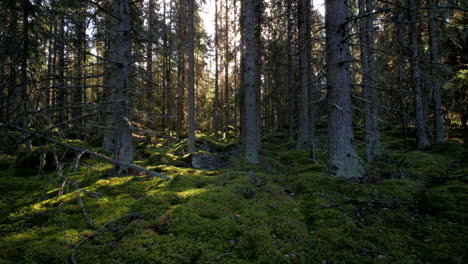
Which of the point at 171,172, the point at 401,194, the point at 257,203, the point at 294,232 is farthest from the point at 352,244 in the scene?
the point at 171,172

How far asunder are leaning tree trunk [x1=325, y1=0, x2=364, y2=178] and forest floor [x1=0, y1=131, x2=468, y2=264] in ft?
1.86

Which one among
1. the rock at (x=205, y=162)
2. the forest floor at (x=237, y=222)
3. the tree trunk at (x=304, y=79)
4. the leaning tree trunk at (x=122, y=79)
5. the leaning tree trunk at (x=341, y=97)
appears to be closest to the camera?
the forest floor at (x=237, y=222)

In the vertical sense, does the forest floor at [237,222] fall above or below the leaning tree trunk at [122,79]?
below

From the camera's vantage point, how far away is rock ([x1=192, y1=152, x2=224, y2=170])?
874 centimetres

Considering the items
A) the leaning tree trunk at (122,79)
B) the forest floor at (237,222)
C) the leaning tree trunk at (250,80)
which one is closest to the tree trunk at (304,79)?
the leaning tree trunk at (250,80)

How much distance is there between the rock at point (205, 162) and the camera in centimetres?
874

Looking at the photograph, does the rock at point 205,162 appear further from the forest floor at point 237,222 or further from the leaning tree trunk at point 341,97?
the leaning tree trunk at point 341,97

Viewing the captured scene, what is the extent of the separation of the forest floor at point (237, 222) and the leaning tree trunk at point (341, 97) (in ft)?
1.86

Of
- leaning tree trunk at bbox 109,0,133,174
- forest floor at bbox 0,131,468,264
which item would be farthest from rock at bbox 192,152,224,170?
forest floor at bbox 0,131,468,264

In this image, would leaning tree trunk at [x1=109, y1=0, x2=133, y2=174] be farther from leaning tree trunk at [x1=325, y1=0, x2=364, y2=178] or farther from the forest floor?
leaning tree trunk at [x1=325, y1=0, x2=364, y2=178]

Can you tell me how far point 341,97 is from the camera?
5.39m

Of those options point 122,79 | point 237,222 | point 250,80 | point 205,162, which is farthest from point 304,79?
point 237,222

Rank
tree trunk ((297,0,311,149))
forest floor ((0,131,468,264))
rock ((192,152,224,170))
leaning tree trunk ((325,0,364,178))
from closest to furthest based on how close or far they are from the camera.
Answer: forest floor ((0,131,468,264)) → leaning tree trunk ((325,0,364,178)) → rock ((192,152,224,170)) → tree trunk ((297,0,311,149))

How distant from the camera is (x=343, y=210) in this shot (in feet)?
12.5
